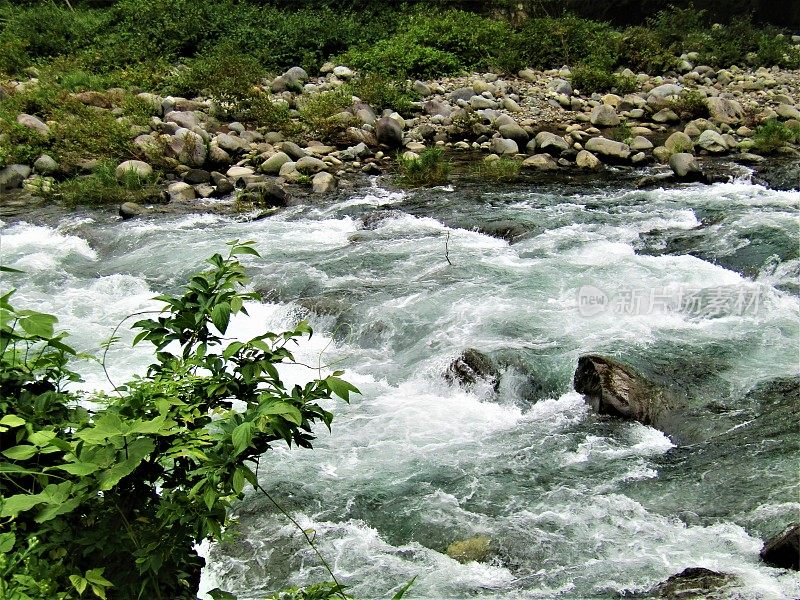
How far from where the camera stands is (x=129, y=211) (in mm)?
Answer: 9242

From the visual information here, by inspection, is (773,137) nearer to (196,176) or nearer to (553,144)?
(553,144)

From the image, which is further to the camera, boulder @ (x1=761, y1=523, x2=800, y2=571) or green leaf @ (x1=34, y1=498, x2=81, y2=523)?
boulder @ (x1=761, y1=523, x2=800, y2=571)

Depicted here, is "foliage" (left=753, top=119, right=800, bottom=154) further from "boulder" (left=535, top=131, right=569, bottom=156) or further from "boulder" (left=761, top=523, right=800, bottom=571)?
"boulder" (left=761, top=523, right=800, bottom=571)

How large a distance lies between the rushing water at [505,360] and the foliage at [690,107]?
328cm

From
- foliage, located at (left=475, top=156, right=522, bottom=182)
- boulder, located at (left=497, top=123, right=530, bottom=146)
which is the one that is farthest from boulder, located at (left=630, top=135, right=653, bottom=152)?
foliage, located at (left=475, top=156, right=522, bottom=182)

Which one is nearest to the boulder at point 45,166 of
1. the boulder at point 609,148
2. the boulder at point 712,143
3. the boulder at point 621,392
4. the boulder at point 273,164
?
the boulder at point 273,164

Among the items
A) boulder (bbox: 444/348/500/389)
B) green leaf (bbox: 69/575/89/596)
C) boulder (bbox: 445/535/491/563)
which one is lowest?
boulder (bbox: 445/535/491/563)

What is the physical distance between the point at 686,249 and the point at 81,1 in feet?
52.4

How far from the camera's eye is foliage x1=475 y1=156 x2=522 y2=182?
10.2 m

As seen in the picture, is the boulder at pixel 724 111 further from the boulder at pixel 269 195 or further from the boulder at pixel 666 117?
the boulder at pixel 269 195

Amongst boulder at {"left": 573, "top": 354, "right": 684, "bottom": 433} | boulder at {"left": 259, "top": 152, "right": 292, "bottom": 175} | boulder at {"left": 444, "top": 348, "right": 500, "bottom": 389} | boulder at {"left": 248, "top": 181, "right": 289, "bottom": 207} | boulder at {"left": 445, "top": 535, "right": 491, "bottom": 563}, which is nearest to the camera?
boulder at {"left": 445, "top": 535, "right": 491, "bottom": 563}

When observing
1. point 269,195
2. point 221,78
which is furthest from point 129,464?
point 221,78

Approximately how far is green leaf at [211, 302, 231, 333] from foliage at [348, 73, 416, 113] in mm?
10994

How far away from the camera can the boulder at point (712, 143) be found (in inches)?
424
